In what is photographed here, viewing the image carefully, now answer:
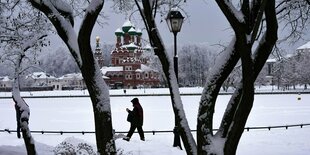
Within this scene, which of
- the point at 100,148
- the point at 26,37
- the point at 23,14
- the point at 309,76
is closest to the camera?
the point at 100,148

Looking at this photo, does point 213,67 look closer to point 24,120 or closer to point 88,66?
point 88,66

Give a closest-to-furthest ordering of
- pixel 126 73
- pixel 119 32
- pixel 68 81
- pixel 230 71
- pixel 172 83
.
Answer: pixel 230 71 → pixel 172 83 → pixel 126 73 → pixel 119 32 → pixel 68 81

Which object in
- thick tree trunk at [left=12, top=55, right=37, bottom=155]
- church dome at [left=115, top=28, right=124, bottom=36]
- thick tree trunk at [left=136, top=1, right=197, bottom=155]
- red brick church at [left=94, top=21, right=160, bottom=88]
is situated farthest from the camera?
church dome at [left=115, top=28, right=124, bottom=36]

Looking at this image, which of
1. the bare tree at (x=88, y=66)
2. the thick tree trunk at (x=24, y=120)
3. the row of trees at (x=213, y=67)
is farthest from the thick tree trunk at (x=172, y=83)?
the thick tree trunk at (x=24, y=120)

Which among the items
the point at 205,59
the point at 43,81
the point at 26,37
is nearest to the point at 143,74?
the point at 205,59

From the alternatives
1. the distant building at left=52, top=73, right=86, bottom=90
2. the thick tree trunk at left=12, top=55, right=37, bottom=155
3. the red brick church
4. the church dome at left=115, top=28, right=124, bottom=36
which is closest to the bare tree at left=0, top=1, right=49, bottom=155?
the thick tree trunk at left=12, top=55, right=37, bottom=155

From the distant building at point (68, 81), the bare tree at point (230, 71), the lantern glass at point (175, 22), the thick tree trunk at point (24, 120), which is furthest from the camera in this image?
the distant building at point (68, 81)

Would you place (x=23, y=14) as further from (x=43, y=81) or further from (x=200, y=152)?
(x=43, y=81)

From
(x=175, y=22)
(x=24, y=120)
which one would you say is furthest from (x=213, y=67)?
(x=24, y=120)

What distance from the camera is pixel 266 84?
456 feet

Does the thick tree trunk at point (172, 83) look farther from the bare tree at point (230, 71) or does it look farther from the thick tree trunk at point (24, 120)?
the thick tree trunk at point (24, 120)

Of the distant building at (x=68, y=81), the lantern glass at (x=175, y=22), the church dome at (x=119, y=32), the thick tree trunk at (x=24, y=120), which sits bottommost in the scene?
the distant building at (x=68, y=81)

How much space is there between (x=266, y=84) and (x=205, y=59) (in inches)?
838

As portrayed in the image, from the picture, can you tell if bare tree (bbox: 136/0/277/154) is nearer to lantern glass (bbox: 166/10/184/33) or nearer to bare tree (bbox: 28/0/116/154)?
bare tree (bbox: 28/0/116/154)
